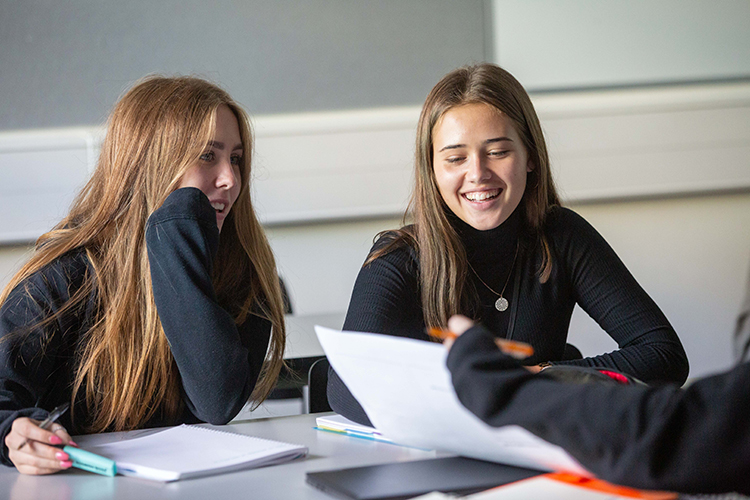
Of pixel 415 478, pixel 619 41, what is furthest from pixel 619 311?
pixel 619 41

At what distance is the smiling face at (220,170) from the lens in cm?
122

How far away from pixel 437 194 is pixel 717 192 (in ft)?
6.32

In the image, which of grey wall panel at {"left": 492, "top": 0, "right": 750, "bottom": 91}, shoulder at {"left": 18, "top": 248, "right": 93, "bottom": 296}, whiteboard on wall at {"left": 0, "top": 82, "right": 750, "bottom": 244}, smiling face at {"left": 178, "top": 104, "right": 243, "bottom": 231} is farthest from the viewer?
grey wall panel at {"left": 492, "top": 0, "right": 750, "bottom": 91}

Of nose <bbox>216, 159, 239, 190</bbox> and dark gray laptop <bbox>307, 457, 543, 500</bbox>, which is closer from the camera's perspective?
dark gray laptop <bbox>307, 457, 543, 500</bbox>

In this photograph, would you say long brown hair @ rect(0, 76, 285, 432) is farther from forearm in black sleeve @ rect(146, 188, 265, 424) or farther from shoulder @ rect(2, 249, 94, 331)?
forearm in black sleeve @ rect(146, 188, 265, 424)

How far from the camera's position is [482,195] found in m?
1.33

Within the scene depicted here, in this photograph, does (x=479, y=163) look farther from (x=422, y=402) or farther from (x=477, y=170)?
(x=422, y=402)

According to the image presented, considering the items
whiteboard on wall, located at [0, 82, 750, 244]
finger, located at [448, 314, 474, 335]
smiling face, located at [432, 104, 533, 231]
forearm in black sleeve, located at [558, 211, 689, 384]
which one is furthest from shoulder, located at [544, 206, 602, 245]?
whiteboard on wall, located at [0, 82, 750, 244]

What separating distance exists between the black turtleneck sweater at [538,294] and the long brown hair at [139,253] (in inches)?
8.9

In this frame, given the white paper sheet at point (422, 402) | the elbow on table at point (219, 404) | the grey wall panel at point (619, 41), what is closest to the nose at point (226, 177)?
the elbow on table at point (219, 404)

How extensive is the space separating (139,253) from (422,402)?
731 millimetres

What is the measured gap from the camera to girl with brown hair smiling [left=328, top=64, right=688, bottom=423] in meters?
1.30

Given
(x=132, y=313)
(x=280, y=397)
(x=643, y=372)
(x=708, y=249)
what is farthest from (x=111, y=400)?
(x=708, y=249)

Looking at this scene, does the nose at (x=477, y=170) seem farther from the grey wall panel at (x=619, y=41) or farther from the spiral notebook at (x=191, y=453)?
the grey wall panel at (x=619, y=41)
